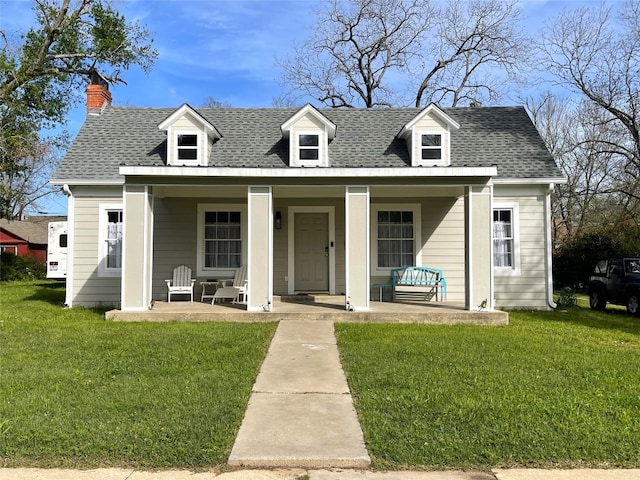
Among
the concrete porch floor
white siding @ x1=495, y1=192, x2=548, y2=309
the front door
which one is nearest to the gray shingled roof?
white siding @ x1=495, y1=192, x2=548, y2=309

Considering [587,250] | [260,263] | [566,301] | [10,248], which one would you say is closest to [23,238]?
[10,248]

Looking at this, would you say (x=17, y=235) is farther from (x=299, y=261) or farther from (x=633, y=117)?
(x=633, y=117)

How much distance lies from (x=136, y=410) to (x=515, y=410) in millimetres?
3706

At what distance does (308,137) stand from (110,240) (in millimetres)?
5904

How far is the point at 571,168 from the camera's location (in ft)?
104

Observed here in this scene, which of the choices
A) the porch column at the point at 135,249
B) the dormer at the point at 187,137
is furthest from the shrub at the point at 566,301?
the porch column at the point at 135,249

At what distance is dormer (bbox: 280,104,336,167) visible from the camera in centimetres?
1165

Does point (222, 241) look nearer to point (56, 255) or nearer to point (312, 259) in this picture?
point (312, 259)

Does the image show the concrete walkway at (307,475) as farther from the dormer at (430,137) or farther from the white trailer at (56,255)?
the white trailer at (56,255)

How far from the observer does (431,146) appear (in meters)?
11.9

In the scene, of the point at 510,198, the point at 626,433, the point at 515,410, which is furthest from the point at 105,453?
the point at 510,198

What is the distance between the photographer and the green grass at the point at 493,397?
147 inches

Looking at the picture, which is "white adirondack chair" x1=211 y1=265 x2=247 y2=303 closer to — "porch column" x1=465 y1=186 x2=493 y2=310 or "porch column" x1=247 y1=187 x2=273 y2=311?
"porch column" x1=247 y1=187 x2=273 y2=311

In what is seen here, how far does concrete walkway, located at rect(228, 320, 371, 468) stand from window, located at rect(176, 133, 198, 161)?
6.53m
